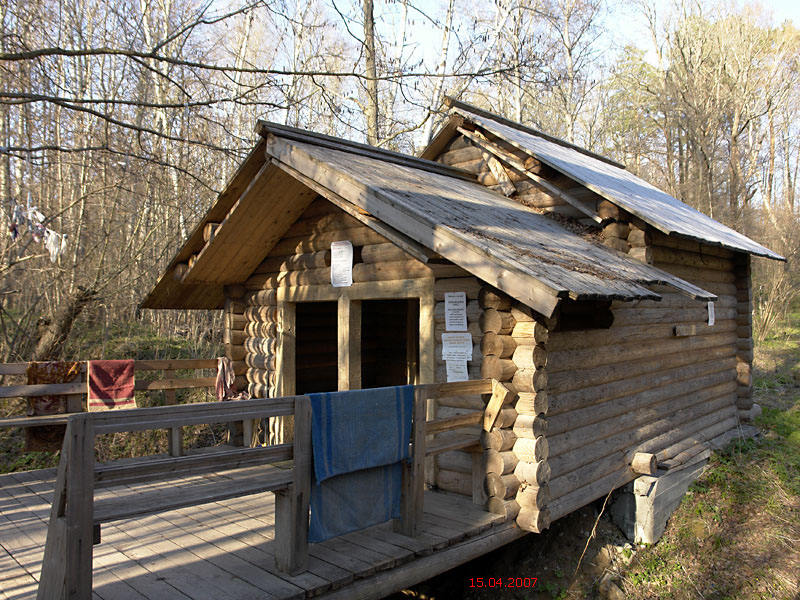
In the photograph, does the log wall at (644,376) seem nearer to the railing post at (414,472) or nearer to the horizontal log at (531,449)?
the horizontal log at (531,449)

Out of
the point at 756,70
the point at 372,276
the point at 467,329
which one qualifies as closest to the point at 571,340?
the point at 467,329

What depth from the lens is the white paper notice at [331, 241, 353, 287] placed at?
7.09 metres

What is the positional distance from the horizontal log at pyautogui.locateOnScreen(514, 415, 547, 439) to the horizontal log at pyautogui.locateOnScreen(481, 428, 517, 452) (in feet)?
0.36

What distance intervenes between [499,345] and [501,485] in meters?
1.31

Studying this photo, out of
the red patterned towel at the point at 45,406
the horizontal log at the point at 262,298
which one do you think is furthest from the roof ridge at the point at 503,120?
the red patterned towel at the point at 45,406

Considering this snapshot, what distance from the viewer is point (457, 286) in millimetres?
6047

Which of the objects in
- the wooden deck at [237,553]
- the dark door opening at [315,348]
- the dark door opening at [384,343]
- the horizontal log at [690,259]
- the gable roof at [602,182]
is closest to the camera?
the wooden deck at [237,553]

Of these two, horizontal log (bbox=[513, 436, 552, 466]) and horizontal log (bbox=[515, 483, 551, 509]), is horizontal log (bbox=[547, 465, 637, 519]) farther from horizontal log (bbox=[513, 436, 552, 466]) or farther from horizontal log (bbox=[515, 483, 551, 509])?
horizontal log (bbox=[513, 436, 552, 466])

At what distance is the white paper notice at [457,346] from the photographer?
235 inches

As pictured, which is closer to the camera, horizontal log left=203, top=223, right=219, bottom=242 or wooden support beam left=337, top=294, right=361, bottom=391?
wooden support beam left=337, top=294, right=361, bottom=391

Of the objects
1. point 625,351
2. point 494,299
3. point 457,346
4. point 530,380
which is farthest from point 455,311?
point 625,351

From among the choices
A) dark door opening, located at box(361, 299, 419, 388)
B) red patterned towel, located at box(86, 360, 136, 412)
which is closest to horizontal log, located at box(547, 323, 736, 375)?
dark door opening, located at box(361, 299, 419, 388)

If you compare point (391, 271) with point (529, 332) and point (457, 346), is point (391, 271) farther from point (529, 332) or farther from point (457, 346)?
point (529, 332)

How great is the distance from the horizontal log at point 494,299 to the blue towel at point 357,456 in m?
1.26
